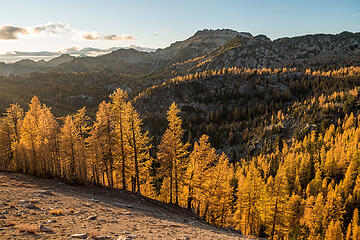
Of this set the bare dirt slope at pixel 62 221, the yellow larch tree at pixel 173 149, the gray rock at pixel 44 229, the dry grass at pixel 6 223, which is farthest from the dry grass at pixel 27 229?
the yellow larch tree at pixel 173 149

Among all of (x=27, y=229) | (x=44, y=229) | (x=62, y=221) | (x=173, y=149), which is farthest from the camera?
(x=173, y=149)

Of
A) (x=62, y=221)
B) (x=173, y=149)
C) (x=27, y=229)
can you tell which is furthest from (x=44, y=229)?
(x=173, y=149)

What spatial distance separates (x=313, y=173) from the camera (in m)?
86.1

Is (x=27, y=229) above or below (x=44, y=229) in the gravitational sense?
above

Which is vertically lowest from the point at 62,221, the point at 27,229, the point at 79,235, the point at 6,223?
the point at 62,221

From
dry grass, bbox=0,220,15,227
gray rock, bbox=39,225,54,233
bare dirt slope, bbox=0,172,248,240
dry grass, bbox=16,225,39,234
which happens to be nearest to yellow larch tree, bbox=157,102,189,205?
bare dirt slope, bbox=0,172,248,240

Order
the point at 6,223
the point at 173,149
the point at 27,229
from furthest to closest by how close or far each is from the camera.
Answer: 1. the point at 173,149
2. the point at 6,223
3. the point at 27,229

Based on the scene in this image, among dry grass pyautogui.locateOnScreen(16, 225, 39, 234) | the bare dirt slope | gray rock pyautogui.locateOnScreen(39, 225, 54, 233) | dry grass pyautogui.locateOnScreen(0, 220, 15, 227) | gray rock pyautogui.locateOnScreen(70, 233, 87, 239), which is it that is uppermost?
dry grass pyautogui.locateOnScreen(16, 225, 39, 234)

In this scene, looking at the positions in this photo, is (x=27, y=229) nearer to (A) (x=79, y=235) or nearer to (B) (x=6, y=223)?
(B) (x=6, y=223)

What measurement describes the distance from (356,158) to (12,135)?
353ft

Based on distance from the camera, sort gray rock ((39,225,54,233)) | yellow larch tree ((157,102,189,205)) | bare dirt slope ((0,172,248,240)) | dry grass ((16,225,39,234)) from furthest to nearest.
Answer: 1. yellow larch tree ((157,102,189,205))
2. gray rock ((39,225,54,233))
3. bare dirt slope ((0,172,248,240))
4. dry grass ((16,225,39,234))

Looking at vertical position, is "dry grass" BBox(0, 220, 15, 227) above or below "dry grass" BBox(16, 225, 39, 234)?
below

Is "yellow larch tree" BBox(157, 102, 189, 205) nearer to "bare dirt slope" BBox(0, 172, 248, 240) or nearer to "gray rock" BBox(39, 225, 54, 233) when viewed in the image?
"bare dirt slope" BBox(0, 172, 248, 240)

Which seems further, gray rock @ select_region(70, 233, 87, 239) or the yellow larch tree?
the yellow larch tree
